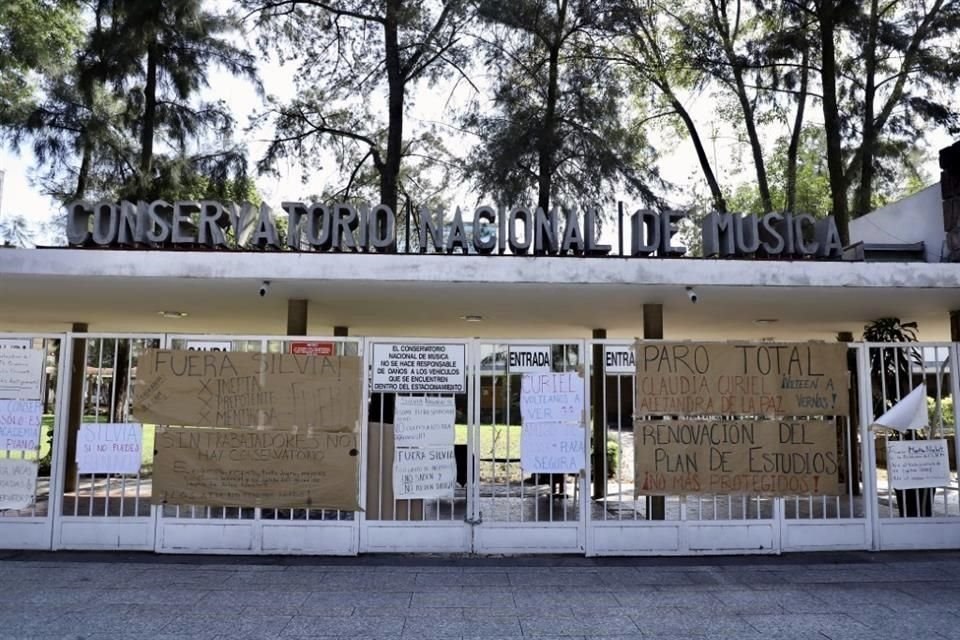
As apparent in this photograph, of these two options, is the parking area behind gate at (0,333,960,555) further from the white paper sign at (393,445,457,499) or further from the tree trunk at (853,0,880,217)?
the tree trunk at (853,0,880,217)

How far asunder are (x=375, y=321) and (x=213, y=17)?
948cm

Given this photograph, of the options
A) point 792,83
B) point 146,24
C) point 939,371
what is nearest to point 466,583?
point 939,371

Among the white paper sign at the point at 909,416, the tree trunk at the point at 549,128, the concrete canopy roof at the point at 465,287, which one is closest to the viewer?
the concrete canopy roof at the point at 465,287

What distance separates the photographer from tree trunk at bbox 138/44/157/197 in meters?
16.3

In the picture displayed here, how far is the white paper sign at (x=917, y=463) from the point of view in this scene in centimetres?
788

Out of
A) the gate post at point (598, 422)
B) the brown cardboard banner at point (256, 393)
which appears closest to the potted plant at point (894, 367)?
the gate post at point (598, 422)

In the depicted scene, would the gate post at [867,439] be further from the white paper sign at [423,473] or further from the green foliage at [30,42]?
the green foliage at [30,42]

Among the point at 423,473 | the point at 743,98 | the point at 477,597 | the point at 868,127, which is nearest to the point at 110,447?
the point at 423,473

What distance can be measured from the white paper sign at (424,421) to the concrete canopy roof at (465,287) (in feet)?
4.05

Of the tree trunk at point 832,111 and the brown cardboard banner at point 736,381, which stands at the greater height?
the tree trunk at point 832,111

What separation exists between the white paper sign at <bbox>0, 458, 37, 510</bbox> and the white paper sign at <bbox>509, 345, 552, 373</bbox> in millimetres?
5064

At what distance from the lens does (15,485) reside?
752 cm

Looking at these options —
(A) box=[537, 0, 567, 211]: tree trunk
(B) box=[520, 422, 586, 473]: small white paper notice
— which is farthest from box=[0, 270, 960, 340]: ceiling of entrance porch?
(A) box=[537, 0, 567, 211]: tree trunk

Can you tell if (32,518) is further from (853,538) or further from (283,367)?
(853,538)
